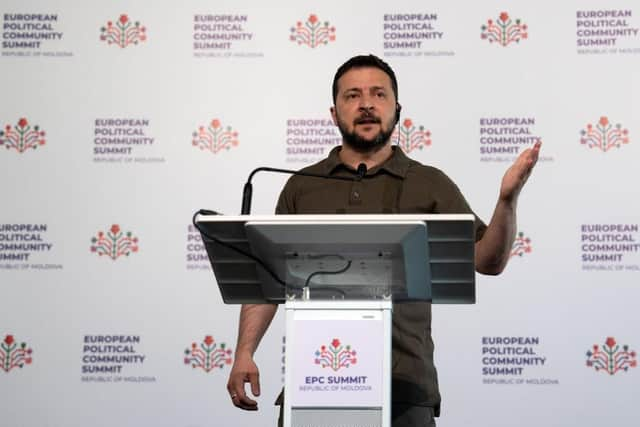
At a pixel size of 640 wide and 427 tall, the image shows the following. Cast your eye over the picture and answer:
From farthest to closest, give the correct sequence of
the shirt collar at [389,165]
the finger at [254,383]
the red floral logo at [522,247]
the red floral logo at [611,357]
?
1. the red floral logo at [522,247]
2. the red floral logo at [611,357]
3. the shirt collar at [389,165]
4. the finger at [254,383]

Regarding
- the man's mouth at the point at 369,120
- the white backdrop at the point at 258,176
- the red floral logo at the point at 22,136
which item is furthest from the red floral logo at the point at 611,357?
the red floral logo at the point at 22,136

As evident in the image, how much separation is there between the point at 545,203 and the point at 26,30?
240 cm

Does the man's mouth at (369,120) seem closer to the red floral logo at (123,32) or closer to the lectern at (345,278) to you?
the lectern at (345,278)

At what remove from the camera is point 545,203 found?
3867mm

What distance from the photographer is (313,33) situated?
4.15 meters

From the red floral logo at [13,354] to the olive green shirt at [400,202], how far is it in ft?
5.46

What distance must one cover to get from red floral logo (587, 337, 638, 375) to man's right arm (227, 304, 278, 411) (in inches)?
66.4

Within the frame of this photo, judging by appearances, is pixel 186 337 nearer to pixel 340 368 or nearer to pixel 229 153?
pixel 229 153

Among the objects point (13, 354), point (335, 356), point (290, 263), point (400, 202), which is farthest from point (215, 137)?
point (335, 356)

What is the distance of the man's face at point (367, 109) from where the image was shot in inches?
109

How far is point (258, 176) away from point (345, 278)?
2.16 meters

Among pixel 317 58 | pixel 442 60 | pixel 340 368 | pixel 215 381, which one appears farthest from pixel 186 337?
pixel 340 368

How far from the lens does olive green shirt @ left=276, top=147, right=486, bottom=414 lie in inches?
91.7

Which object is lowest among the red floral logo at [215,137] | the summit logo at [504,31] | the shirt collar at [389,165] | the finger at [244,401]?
the finger at [244,401]
